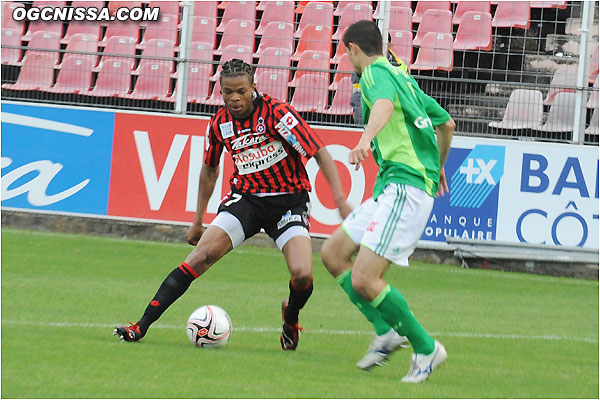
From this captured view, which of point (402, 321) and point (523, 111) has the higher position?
point (523, 111)

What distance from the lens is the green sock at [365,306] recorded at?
5984 millimetres

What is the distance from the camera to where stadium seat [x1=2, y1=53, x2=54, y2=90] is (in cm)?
1419

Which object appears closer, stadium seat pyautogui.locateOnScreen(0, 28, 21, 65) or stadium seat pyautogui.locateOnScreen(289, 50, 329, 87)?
stadium seat pyautogui.locateOnScreen(289, 50, 329, 87)

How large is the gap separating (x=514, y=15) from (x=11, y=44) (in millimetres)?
7284

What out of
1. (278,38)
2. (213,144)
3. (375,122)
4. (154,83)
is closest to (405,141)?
(375,122)

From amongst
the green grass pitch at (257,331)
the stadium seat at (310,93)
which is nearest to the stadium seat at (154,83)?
the stadium seat at (310,93)

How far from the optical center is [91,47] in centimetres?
1563

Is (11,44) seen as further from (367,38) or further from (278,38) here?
(367,38)

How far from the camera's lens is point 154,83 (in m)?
14.0

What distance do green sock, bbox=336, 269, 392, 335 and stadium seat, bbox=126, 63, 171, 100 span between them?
8290 mm

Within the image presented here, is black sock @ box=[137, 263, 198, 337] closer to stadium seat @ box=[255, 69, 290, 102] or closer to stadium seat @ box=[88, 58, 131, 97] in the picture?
stadium seat @ box=[255, 69, 290, 102]

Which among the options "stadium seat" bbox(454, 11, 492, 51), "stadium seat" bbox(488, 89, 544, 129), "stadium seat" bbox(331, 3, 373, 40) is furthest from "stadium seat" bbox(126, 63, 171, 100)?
"stadium seat" bbox(488, 89, 544, 129)

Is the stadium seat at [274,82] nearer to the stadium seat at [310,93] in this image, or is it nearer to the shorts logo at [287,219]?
the stadium seat at [310,93]

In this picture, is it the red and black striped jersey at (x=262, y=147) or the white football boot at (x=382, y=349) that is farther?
the red and black striped jersey at (x=262, y=147)
